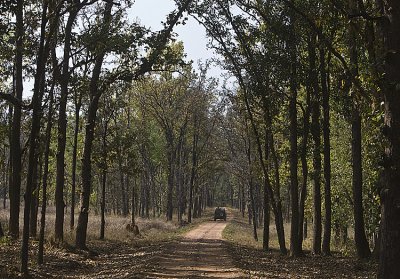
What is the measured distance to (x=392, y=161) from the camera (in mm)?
7398

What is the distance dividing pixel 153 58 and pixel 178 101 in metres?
28.1

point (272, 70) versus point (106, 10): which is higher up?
point (106, 10)

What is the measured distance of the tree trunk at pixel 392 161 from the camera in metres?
7.39

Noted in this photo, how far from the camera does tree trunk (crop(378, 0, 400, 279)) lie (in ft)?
24.2

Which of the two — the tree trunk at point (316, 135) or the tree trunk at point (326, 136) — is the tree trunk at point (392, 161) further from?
the tree trunk at point (326, 136)

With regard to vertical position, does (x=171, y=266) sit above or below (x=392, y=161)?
below

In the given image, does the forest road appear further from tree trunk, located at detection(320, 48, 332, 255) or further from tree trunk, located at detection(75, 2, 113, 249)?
tree trunk, located at detection(320, 48, 332, 255)

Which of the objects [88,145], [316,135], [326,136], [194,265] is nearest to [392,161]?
[194,265]

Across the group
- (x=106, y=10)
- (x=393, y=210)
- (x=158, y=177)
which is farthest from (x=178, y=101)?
(x=393, y=210)

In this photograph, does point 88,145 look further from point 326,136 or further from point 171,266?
point 326,136

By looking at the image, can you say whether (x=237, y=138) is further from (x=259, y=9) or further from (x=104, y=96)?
(x=259, y=9)

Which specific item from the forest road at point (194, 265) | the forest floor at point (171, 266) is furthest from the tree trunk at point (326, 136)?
the forest road at point (194, 265)

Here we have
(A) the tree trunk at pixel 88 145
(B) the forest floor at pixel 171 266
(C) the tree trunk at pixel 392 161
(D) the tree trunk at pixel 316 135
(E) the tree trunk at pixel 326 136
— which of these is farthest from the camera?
(A) the tree trunk at pixel 88 145

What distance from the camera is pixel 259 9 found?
805 inches
